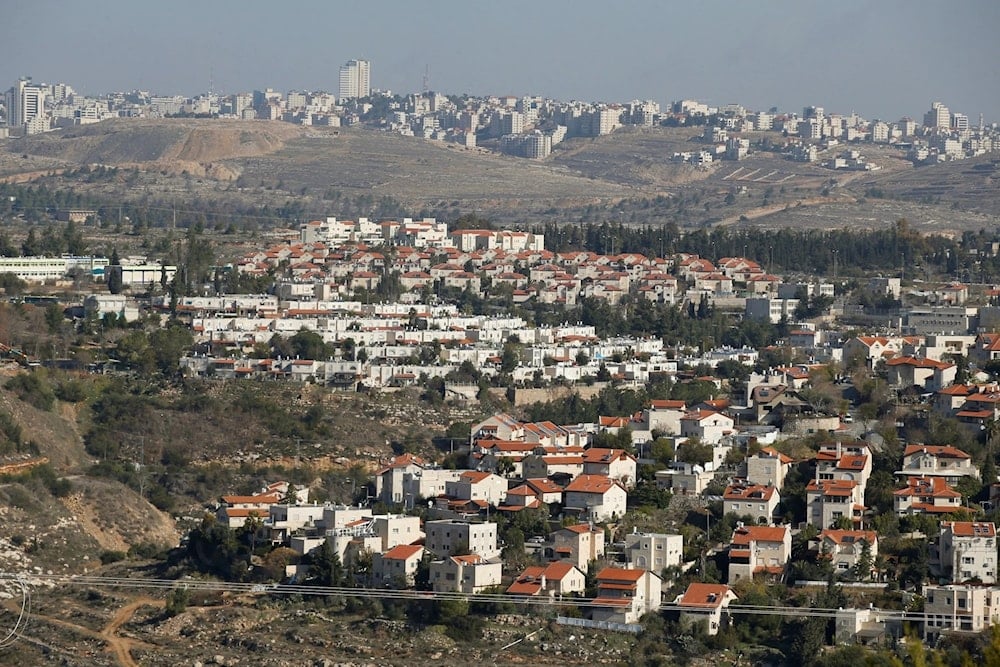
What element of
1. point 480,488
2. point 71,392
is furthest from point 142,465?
point 480,488

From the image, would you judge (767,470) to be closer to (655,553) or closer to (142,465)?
(655,553)

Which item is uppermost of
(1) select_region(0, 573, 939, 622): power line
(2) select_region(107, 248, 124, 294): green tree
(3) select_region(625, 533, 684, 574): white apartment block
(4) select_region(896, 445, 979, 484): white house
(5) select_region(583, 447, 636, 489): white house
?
(2) select_region(107, 248, 124, 294): green tree

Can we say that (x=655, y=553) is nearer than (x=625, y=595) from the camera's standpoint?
No

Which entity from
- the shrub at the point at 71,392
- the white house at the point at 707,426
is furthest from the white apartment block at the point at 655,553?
the shrub at the point at 71,392

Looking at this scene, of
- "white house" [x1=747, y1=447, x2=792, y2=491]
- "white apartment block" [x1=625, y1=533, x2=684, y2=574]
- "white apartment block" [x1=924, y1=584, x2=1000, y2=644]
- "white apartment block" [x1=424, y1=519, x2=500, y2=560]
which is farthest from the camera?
"white house" [x1=747, y1=447, x2=792, y2=491]

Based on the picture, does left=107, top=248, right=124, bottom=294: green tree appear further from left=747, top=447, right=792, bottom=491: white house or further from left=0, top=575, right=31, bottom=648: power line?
left=747, top=447, right=792, bottom=491: white house

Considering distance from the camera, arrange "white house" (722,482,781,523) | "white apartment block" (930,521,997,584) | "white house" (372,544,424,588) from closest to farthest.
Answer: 1. "white apartment block" (930,521,997,584)
2. "white house" (372,544,424,588)
3. "white house" (722,482,781,523)

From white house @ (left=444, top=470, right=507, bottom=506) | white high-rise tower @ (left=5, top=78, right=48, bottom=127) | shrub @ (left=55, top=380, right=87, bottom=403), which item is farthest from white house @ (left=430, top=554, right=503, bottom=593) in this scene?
white high-rise tower @ (left=5, top=78, right=48, bottom=127)
